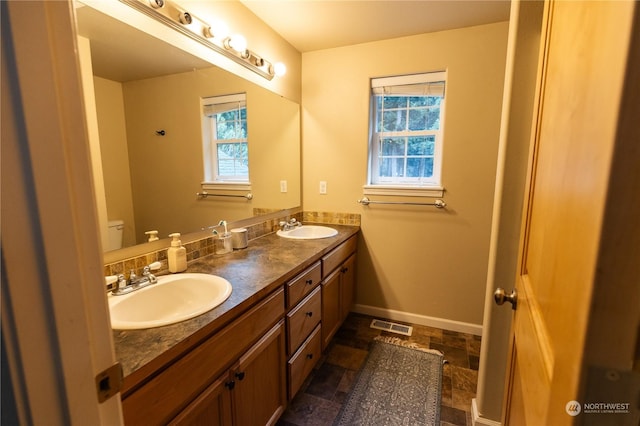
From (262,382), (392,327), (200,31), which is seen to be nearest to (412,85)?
(200,31)

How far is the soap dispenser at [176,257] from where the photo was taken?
1.35m

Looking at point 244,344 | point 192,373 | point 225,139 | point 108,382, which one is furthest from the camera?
point 225,139

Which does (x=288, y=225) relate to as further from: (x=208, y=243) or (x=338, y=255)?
(x=208, y=243)

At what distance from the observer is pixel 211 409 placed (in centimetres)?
99

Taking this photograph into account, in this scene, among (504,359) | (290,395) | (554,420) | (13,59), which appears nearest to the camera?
(13,59)

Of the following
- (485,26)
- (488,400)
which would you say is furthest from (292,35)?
(488,400)

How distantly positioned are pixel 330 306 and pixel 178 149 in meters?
1.37

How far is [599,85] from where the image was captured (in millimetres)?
384

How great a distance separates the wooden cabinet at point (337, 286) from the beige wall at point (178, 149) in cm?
69

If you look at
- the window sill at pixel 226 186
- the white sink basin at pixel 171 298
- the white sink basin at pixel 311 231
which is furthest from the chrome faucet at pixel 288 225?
the white sink basin at pixel 171 298

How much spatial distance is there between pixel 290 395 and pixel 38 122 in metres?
1.57

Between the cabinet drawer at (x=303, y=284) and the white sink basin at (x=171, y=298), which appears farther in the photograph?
the cabinet drawer at (x=303, y=284)

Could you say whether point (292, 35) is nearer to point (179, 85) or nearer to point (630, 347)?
point (179, 85)

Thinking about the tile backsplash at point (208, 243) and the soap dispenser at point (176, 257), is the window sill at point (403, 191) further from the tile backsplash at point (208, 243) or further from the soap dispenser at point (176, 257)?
the soap dispenser at point (176, 257)
